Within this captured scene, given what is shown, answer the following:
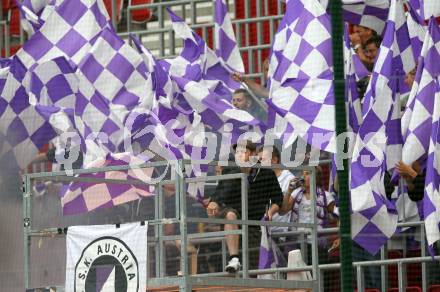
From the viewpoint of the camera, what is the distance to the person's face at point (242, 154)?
501 inches

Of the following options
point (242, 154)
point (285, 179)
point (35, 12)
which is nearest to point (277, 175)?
point (285, 179)

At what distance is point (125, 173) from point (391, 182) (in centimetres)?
242

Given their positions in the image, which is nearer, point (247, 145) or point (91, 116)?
point (247, 145)

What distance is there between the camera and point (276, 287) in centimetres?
1195

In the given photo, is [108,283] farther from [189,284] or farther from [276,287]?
[276,287]

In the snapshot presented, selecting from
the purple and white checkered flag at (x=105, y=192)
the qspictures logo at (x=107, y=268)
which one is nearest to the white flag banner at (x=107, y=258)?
the qspictures logo at (x=107, y=268)

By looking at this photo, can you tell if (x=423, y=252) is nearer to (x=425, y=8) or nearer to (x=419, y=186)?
(x=419, y=186)

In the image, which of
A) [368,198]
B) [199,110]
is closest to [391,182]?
[368,198]

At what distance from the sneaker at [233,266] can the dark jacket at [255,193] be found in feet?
1.40

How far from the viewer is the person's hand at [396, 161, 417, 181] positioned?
13000 millimetres

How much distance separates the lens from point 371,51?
48.5 feet

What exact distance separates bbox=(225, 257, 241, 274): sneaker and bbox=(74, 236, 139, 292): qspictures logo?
1.00 m

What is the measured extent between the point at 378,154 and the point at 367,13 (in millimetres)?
2345

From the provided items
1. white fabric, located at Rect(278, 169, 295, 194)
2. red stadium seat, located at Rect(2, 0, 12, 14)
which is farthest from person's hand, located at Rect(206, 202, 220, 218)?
red stadium seat, located at Rect(2, 0, 12, 14)
